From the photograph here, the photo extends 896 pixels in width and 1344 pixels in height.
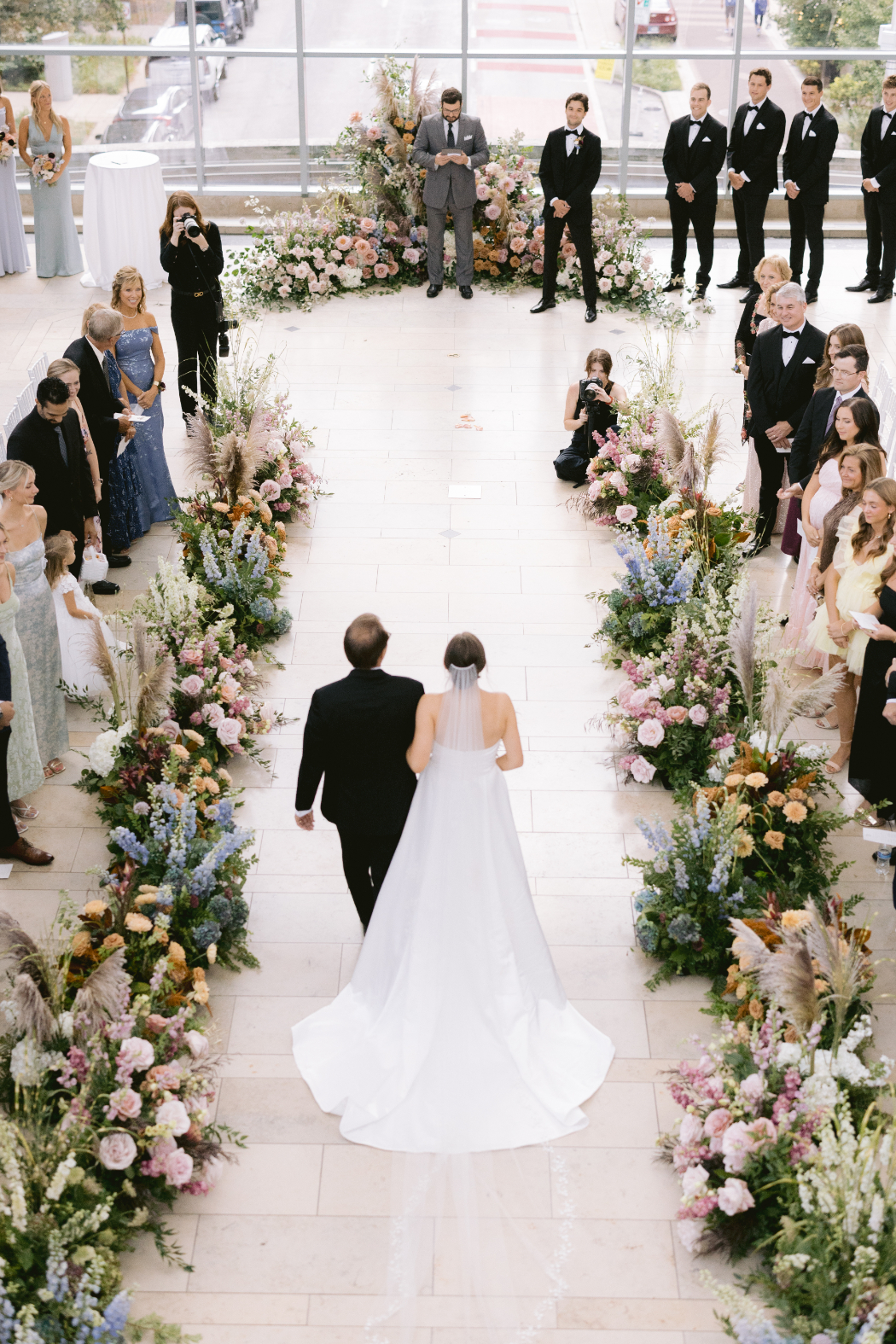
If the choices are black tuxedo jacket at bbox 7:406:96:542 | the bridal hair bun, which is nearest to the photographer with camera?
black tuxedo jacket at bbox 7:406:96:542

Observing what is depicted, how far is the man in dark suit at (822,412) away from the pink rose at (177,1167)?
4.20 meters

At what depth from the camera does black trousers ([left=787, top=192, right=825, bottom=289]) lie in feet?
35.7

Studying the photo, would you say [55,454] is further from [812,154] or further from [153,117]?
[153,117]

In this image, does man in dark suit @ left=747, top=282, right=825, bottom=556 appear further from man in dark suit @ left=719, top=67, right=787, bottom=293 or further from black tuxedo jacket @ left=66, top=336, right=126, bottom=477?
man in dark suit @ left=719, top=67, right=787, bottom=293

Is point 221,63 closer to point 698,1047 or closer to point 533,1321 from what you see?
point 698,1047

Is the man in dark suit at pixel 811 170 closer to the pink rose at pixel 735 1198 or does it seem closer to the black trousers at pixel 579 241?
the black trousers at pixel 579 241

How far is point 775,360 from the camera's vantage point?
7.14 m

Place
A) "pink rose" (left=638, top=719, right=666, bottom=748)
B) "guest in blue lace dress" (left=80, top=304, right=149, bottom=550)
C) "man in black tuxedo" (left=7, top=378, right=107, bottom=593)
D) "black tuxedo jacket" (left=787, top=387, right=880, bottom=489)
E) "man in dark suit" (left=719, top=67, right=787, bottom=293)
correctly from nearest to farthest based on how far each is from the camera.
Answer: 1. "pink rose" (left=638, top=719, right=666, bottom=748)
2. "man in black tuxedo" (left=7, top=378, right=107, bottom=593)
3. "black tuxedo jacket" (left=787, top=387, right=880, bottom=489)
4. "guest in blue lace dress" (left=80, top=304, right=149, bottom=550)
5. "man in dark suit" (left=719, top=67, right=787, bottom=293)

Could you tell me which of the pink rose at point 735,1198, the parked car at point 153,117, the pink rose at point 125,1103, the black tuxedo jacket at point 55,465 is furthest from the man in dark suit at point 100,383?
the parked car at point 153,117

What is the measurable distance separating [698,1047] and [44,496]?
3.68 metres

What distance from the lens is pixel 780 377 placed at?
Result: 23.6 ft

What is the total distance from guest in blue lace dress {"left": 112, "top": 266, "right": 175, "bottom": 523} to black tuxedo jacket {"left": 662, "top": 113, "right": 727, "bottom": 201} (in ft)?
16.4

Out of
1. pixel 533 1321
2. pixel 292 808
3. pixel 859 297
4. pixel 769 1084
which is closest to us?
pixel 533 1321

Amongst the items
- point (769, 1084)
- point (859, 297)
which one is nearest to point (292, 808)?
point (769, 1084)
